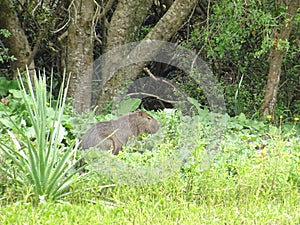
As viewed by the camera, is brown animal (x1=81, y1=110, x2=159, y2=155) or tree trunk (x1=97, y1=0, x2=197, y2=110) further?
tree trunk (x1=97, y1=0, x2=197, y2=110)

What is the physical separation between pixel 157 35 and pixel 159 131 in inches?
87.6

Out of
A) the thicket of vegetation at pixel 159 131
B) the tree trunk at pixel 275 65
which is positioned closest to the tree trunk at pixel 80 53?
the thicket of vegetation at pixel 159 131

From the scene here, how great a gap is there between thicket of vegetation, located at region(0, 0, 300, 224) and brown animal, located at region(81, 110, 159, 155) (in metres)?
0.12

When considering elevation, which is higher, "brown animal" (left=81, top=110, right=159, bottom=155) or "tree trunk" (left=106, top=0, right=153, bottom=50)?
"tree trunk" (left=106, top=0, right=153, bottom=50)

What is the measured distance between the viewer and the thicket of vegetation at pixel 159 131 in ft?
14.1

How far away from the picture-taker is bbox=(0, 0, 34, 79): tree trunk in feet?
25.9

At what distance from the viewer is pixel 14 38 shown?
8062mm

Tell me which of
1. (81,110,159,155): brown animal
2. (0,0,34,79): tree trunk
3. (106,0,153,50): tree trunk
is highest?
(106,0,153,50): tree trunk

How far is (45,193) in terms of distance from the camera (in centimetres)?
447

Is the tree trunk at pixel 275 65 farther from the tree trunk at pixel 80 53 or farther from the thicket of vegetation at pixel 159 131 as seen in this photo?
the tree trunk at pixel 80 53

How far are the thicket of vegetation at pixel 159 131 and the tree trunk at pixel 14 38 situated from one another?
2cm

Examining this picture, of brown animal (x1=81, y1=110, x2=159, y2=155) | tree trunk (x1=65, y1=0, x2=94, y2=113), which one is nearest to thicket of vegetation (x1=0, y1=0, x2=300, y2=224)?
tree trunk (x1=65, y1=0, x2=94, y2=113)

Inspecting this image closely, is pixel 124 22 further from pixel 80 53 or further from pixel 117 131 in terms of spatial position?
pixel 117 131

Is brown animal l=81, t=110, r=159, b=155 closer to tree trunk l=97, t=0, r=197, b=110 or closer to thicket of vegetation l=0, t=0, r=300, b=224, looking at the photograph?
thicket of vegetation l=0, t=0, r=300, b=224
